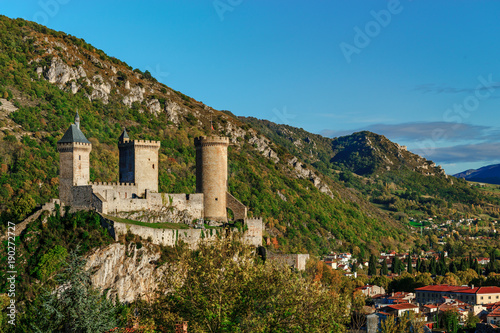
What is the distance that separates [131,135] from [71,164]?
72048 millimetres

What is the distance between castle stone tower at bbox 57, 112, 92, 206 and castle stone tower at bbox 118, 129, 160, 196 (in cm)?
438

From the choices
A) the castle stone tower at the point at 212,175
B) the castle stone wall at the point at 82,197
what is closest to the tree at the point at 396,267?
the castle stone tower at the point at 212,175

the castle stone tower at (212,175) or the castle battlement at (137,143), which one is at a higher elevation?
the castle battlement at (137,143)

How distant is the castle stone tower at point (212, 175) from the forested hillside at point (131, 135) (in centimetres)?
3234

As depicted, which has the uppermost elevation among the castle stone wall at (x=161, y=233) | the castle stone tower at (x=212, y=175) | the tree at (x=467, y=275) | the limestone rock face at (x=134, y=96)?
the limestone rock face at (x=134, y=96)

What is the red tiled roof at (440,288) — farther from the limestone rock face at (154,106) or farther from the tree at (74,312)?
the limestone rock face at (154,106)

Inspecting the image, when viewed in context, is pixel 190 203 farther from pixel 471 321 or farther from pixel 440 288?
pixel 440 288

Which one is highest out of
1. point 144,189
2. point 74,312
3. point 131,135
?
point 131,135

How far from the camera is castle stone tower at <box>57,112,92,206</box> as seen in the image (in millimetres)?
50562

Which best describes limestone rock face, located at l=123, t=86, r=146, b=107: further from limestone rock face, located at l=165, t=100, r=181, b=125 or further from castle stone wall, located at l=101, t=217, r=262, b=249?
castle stone wall, located at l=101, t=217, r=262, b=249

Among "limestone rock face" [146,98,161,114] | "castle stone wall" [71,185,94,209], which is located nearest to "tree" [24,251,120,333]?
"castle stone wall" [71,185,94,209]

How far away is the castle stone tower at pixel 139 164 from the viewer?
179 feet

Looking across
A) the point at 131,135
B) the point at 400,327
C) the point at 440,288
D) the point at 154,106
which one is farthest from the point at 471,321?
the point at 154,106

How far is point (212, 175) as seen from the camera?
56000 mm
